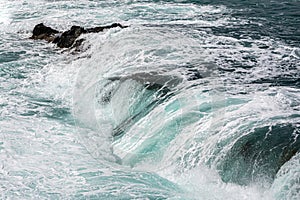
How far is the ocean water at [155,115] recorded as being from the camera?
26.2ft

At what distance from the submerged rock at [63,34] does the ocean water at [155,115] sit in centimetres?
42

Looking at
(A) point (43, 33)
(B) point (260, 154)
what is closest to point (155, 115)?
(B) point (260, 154)

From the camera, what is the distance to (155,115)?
9938 millimetres

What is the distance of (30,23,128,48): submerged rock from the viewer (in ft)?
54.6

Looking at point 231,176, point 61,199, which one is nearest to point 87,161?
point 61,199

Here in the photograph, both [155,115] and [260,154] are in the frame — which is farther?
[155,115]

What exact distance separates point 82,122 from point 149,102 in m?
1.74

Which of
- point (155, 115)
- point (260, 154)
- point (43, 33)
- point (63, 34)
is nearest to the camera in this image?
point (260, 154)

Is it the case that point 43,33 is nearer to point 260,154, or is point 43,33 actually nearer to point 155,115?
point 155,115

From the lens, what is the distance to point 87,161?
30.5 feet

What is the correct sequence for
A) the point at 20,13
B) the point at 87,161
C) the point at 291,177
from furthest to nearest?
the point at 20,13 → the point at 87,161 → the point at 291,177

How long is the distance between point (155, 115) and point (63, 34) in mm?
8458

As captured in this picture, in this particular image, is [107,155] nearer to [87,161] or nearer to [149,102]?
[87,161]

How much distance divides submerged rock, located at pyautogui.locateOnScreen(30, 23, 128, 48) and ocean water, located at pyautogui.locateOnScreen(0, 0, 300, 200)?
0.42 meters
